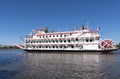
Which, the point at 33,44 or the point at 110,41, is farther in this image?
the point at 33,44

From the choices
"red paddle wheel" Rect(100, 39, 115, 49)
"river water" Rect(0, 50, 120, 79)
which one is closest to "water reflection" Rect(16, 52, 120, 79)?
"river water" Rect(0, 50, 120, 79)

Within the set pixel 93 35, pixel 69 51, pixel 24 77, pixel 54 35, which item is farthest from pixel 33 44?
pixel 24 77

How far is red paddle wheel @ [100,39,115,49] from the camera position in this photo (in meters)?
70.7

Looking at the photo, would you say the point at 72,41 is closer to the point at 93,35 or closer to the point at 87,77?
the point at 93,35

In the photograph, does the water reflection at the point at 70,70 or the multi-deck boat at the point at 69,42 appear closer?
the water reflection at the point at 70,70

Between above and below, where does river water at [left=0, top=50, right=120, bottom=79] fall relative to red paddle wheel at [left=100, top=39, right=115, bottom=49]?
below

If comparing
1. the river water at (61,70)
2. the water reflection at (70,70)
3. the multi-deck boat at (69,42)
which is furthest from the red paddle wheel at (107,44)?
the water reflection at (70,70)

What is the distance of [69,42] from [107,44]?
1458 cm

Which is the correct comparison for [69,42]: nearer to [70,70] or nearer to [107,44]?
[107,44]

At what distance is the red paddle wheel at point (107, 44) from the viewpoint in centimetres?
7072

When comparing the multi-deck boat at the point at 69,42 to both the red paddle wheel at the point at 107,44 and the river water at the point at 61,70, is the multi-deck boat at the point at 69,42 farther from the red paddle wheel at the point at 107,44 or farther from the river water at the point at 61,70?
the river water at the point at 61,70

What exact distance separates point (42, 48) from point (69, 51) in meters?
13.1

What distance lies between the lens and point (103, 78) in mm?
22953

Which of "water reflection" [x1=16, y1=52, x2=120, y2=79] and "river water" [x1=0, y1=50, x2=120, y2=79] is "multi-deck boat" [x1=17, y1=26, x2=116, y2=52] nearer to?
"river water" [x1=0, y1=50, x2=120, y2=79]
